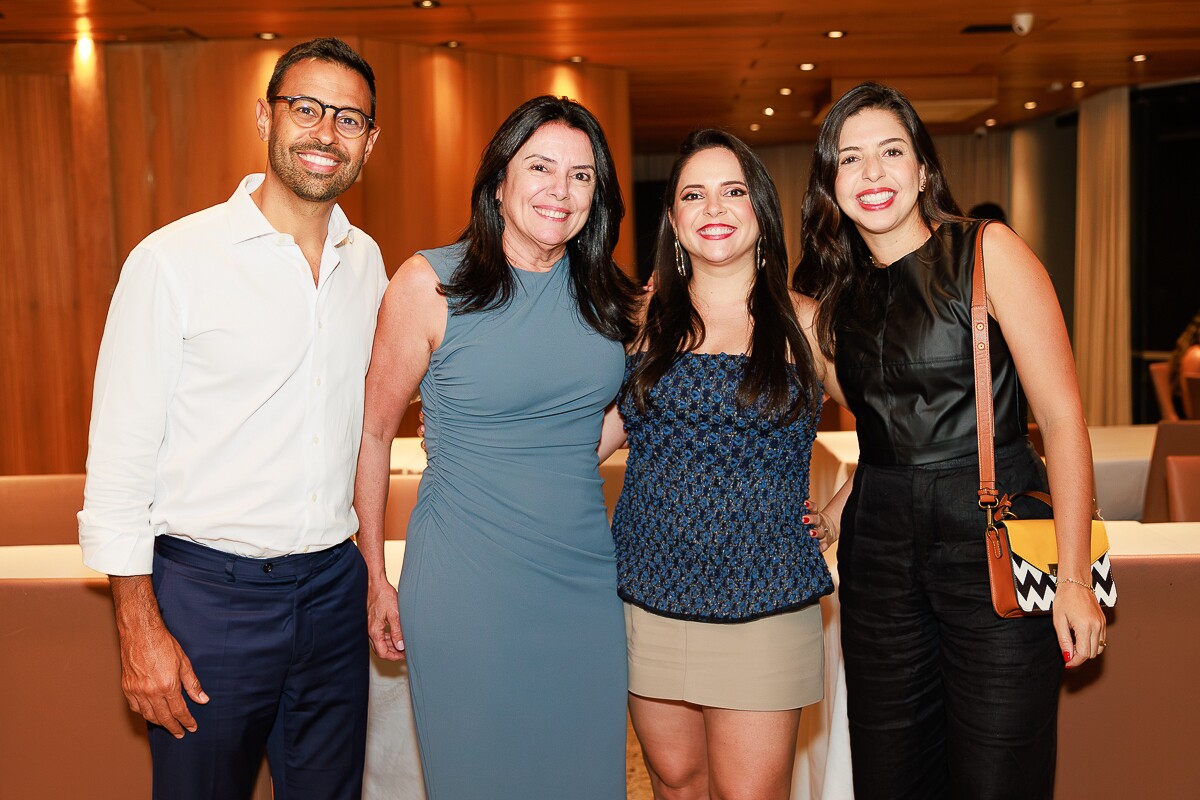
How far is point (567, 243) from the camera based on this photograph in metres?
2.29

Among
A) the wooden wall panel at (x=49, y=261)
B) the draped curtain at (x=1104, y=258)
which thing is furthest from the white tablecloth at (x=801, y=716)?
the draped curtain at (x=1104, y=258)

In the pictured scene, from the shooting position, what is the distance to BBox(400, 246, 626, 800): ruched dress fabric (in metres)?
2.04

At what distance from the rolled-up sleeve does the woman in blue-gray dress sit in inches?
17.8

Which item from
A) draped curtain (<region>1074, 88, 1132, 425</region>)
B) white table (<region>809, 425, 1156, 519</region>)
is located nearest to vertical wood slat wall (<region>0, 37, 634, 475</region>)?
white table (<region>809, 425, 1156, 519</region>)

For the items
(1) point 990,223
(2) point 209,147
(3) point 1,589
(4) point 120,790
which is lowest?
(4) point 120,790

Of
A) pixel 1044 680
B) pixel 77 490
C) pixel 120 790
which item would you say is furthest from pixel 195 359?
pixel 77 490

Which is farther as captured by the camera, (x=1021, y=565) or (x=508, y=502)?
(x=508, y=502)

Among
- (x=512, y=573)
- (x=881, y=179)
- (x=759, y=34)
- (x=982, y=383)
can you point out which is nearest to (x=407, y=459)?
(x=512, y=573)

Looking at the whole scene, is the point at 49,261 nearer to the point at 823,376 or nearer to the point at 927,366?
the point at 823,376

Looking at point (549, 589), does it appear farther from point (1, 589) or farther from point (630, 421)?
point (1, 589)

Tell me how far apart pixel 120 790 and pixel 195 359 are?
1225 mm

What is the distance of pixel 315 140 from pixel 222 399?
52cm

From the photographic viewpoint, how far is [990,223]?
1.96 metres

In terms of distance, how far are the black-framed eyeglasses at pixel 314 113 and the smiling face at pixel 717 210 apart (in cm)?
73
